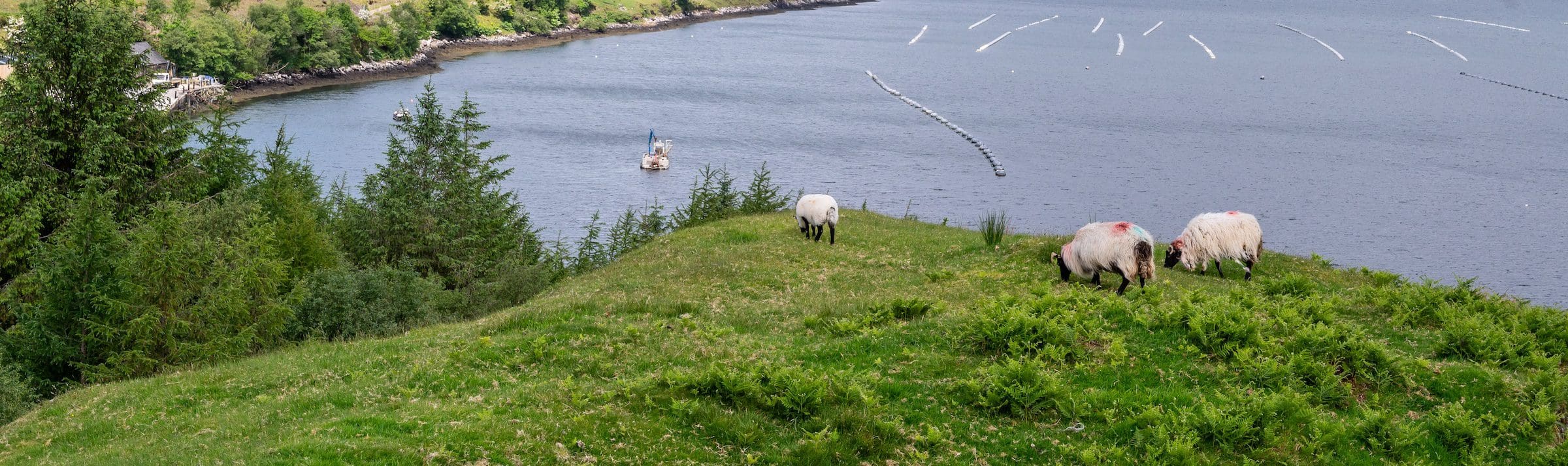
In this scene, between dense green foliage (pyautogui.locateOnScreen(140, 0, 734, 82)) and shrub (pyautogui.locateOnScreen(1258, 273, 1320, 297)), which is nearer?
shrub (pyautogui.locateOnScreen(1258, 273, 1320, 297))

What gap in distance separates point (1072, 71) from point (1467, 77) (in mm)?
53580

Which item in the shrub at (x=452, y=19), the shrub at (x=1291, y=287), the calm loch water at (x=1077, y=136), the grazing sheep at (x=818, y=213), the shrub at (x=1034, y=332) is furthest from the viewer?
the shrub at (x=452, y=19)

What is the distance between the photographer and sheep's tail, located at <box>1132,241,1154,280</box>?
80.2ft

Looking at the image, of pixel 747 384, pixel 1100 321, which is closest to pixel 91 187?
pixel 747 384

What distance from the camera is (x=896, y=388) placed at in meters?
17.5

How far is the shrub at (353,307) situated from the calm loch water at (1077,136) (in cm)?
3580

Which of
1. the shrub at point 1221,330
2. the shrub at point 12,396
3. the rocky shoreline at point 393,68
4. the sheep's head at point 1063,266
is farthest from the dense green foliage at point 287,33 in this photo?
the shrub at point 1221,330

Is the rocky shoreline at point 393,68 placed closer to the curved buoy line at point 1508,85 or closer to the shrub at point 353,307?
the shrub at point 353,307

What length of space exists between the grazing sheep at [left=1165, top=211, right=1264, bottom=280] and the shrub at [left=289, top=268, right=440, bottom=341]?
21.4 metres

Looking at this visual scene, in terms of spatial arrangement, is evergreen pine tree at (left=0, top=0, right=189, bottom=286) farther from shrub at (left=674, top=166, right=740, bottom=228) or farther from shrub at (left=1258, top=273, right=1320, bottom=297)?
shrub at (left=1258, top=273, right=1320, bottom=297)

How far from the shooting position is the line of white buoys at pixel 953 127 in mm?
92081

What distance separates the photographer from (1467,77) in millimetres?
147875

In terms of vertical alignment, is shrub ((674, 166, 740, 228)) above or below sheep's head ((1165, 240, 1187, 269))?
below

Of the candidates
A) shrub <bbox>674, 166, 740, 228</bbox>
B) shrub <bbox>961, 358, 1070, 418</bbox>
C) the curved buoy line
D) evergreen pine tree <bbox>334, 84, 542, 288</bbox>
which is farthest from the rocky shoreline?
the curved buoy line
